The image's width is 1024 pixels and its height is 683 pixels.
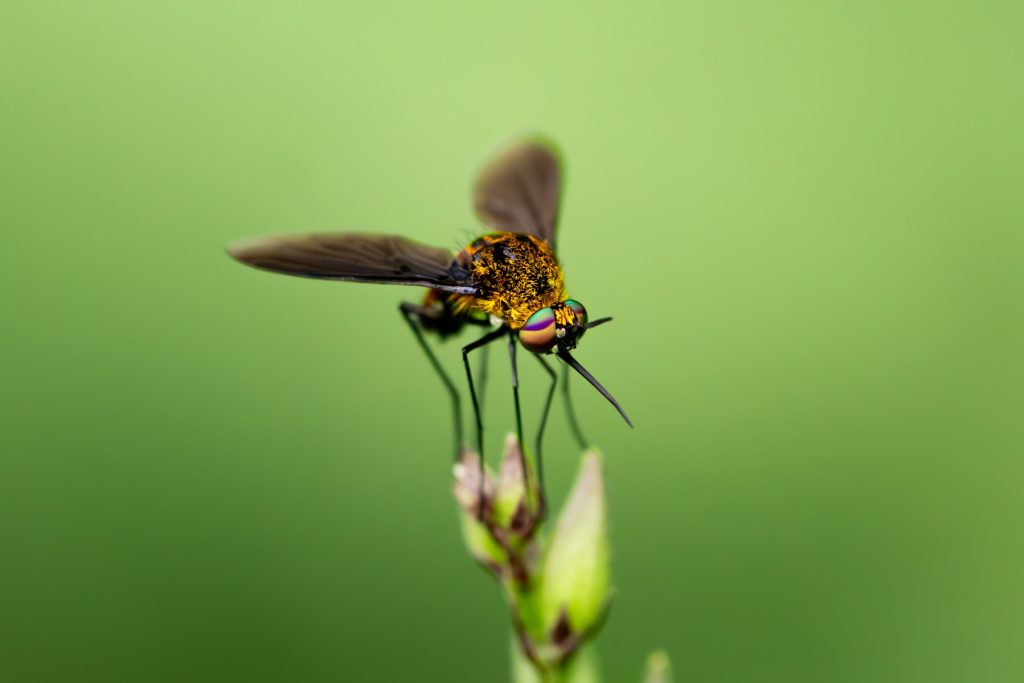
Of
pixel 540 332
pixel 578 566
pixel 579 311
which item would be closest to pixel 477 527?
pixel 578 566

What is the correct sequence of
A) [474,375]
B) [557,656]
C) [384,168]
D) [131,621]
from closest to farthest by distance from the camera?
[557,656] → [131,621] → [474,375] → [384,168]

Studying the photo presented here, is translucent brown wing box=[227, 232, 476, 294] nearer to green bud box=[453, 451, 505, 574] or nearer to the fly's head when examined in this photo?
the fly's head

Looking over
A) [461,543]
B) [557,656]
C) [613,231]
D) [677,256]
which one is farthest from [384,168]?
[557,656]

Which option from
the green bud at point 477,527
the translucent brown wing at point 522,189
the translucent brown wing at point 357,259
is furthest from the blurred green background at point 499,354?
the green bud at point 477,527

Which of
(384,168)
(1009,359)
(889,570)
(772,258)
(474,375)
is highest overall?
(384,168)

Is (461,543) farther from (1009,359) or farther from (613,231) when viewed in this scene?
(1009,359)

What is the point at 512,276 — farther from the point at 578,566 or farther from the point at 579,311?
the point at 578,566

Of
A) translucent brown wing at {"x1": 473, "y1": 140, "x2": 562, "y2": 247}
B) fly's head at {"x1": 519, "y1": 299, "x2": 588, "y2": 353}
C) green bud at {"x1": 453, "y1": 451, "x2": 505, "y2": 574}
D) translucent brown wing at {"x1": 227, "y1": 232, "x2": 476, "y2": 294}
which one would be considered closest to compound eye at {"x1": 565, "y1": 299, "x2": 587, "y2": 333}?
fly's head at {"x1": 519, "y1": 299, "x2": 588, "y2": 353}
